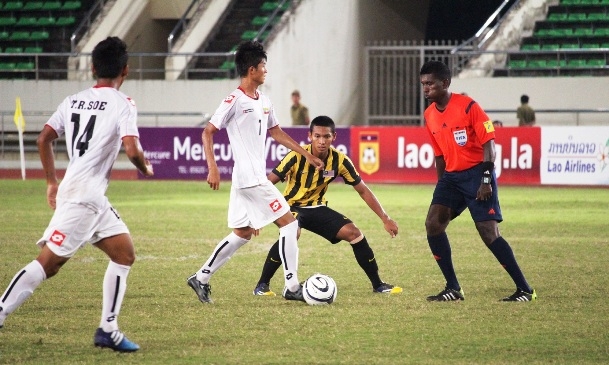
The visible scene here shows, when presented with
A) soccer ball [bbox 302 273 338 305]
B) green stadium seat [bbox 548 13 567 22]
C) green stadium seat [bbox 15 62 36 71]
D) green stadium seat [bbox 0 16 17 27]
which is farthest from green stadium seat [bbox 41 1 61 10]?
soccer ball [bbox 302 273 338 305]

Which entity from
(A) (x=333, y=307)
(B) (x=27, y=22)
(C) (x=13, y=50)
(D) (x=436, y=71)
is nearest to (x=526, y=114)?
(C) (x=13, y=50)

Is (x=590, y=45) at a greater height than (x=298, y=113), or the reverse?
(x=590, y=45)

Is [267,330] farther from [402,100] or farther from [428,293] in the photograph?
[402,100]

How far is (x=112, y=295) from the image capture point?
6.66 meters

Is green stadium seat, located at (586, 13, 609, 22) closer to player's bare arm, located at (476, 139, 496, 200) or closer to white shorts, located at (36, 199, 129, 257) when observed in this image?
player's bare arm, located at (476, 139, 496, 200)

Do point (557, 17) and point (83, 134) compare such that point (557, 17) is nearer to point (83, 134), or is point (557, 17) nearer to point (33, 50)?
point (33, 50)

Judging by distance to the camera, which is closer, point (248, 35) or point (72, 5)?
point (248, 35)

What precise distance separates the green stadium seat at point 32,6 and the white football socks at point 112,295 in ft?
93.6

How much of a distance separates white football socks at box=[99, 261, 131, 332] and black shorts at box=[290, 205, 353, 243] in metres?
2.88

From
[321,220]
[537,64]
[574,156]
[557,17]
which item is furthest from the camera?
[557,17]

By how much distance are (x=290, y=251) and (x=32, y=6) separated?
27061 mm

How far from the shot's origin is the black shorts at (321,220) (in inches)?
368

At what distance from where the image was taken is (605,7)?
30438 mm

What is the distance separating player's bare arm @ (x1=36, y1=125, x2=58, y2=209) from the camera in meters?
6.71
